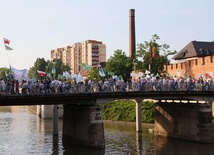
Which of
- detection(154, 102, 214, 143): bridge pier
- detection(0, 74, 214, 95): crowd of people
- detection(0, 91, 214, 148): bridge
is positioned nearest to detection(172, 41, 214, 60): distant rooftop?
detection(0, 91, 214, 148): bridge

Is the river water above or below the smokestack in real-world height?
below

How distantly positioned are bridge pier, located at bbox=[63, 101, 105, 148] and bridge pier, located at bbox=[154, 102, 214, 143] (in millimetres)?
11317

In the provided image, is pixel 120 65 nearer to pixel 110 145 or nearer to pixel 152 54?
pixel 152 54

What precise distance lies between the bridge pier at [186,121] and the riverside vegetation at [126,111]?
11.9 m

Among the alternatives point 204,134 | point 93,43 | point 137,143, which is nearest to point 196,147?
point 204,134

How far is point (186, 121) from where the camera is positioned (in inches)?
1788

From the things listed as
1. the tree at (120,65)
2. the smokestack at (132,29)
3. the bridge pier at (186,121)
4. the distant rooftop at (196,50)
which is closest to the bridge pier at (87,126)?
the bridge pier at (186,121)

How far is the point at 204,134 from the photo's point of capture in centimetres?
4341

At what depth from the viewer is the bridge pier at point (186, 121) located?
43.5 m

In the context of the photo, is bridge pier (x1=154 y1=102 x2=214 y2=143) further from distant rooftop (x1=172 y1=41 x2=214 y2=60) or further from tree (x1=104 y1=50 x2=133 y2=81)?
tree (x1=104 y1=50 x2=133 y2=81)

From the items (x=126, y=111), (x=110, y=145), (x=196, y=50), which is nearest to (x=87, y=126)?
(x=110, y=145)

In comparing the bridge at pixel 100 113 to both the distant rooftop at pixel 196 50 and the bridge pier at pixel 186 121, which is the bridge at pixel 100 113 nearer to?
the bridge pier at pixel 186 121

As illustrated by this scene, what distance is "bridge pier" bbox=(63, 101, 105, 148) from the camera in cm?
3862

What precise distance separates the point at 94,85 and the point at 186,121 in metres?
12.7
